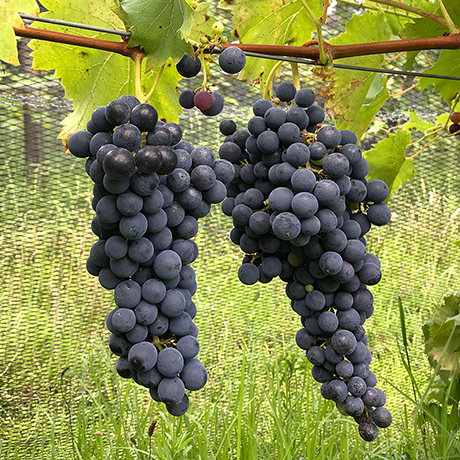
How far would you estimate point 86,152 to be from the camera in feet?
1.92

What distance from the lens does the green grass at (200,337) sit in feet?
4.77

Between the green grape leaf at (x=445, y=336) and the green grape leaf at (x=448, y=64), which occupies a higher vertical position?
the green grape leaf at (x=448, y=64)

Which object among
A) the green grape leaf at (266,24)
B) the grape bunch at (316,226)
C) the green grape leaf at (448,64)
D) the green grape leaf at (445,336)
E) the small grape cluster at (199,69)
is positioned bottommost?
the green grape leaf at (445,336)

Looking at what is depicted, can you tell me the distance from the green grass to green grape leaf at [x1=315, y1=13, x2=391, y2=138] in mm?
694

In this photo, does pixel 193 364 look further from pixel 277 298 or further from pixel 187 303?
pixel 277 298

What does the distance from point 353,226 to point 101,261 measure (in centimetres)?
35

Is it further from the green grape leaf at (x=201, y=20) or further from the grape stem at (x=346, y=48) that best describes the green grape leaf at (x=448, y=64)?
the green grape leaf at (x=201, y=20)

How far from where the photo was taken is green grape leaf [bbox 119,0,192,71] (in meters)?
0.59

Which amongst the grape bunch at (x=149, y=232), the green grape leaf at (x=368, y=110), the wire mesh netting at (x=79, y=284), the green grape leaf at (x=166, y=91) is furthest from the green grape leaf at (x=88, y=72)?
the wire mesh netting at (x=79, y=284)

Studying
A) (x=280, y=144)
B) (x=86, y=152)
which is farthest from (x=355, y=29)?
(x=86, y=152)

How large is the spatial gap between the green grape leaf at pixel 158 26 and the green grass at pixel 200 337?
92cm

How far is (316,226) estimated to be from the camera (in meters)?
0.65

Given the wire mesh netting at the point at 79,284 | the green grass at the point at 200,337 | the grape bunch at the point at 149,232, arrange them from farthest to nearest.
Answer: the wire mesh netting at the point at 79,284 → the green grass at the point at 200,337 → the grape bunch at the point at 149,232

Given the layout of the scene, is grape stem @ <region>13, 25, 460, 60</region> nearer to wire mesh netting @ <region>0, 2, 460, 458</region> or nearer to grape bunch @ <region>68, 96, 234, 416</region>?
grape bunch @ <region>68, 96, 234, 416</region>
